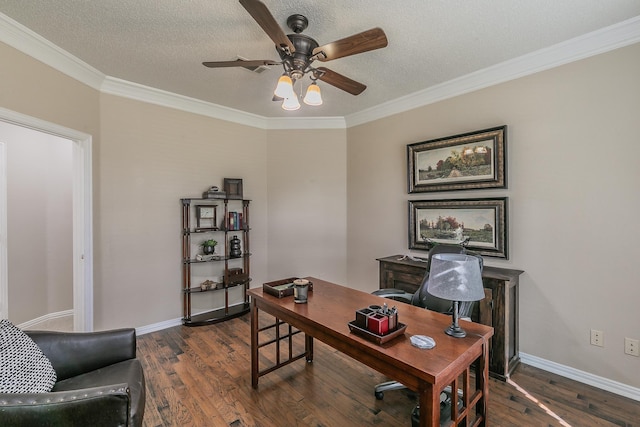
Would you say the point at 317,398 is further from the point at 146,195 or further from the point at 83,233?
the point at 146,195

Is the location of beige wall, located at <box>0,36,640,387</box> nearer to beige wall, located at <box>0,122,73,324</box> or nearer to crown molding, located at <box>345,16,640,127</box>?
crown molding, located at <box>345,16,640,127</box>

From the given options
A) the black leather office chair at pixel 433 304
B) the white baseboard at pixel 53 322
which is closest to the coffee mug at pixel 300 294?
the black leather office chair at pixel 433 304

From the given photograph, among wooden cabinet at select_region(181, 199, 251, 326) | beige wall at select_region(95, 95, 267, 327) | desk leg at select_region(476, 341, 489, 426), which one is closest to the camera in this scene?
desk leg at select_region(476, 341, 489, 426)

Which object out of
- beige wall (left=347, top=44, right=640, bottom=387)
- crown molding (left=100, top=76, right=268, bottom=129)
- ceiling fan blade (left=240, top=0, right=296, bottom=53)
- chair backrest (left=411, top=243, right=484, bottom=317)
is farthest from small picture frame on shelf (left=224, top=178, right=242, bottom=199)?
beige wall (left=347, top=44, right=640, bottom=387)

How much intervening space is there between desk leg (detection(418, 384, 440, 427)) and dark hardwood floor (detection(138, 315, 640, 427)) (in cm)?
87

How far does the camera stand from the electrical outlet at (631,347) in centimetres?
208

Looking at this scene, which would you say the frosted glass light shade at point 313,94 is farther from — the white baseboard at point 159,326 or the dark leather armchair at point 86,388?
the white baseboard at point 159,326

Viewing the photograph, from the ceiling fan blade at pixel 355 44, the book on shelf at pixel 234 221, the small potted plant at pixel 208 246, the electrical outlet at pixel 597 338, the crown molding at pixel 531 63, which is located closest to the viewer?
the ceiling fan blade at pixel 355 44

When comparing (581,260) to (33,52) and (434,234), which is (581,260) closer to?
(434,234)

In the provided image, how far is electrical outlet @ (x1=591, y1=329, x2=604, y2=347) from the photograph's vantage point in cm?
222

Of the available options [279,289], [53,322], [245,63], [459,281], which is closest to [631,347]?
[459,281]

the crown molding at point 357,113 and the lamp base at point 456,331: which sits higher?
the crown molding at point 357,113

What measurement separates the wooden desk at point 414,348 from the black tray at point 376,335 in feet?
0.07

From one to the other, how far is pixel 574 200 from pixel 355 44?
215cm
